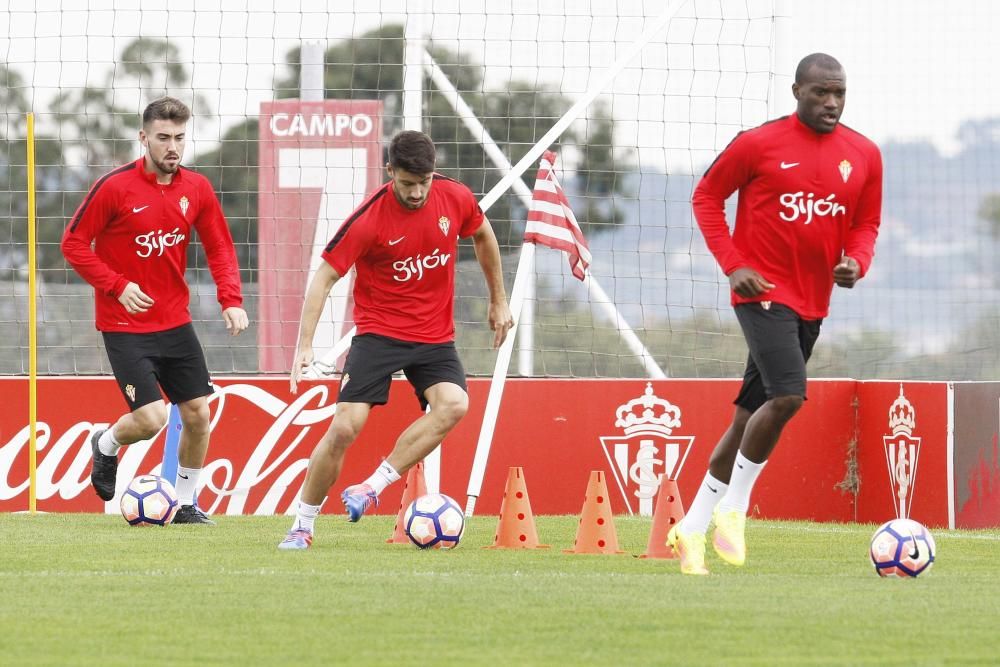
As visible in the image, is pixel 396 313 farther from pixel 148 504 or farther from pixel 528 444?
pixel 528 444

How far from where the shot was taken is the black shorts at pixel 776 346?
278 inches

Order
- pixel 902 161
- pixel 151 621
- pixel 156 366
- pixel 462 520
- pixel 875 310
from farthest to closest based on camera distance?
pixel 902 161
pixel 875 310
pixel 156 366
pixel 462 520
pixel 151 621

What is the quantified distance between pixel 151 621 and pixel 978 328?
54.7 ft

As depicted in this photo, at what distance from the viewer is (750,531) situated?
1010 centimetres

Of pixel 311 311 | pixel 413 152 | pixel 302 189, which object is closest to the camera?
pixel 413 152

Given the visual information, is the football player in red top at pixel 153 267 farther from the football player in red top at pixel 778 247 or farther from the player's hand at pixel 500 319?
the football player in red top at pixel 778 247

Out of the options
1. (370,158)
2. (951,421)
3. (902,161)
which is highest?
(902,161)

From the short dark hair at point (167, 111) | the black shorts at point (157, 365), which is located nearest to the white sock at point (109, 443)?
the black shorts at point (157, 365)

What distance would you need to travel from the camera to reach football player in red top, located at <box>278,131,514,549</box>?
26.9 ft

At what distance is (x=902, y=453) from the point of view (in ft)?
36.8

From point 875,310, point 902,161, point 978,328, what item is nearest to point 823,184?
point 978,328

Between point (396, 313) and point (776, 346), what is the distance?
224cm

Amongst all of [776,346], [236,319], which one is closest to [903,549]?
[776,346]

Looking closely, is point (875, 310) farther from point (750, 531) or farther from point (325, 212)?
point (750, 531)
